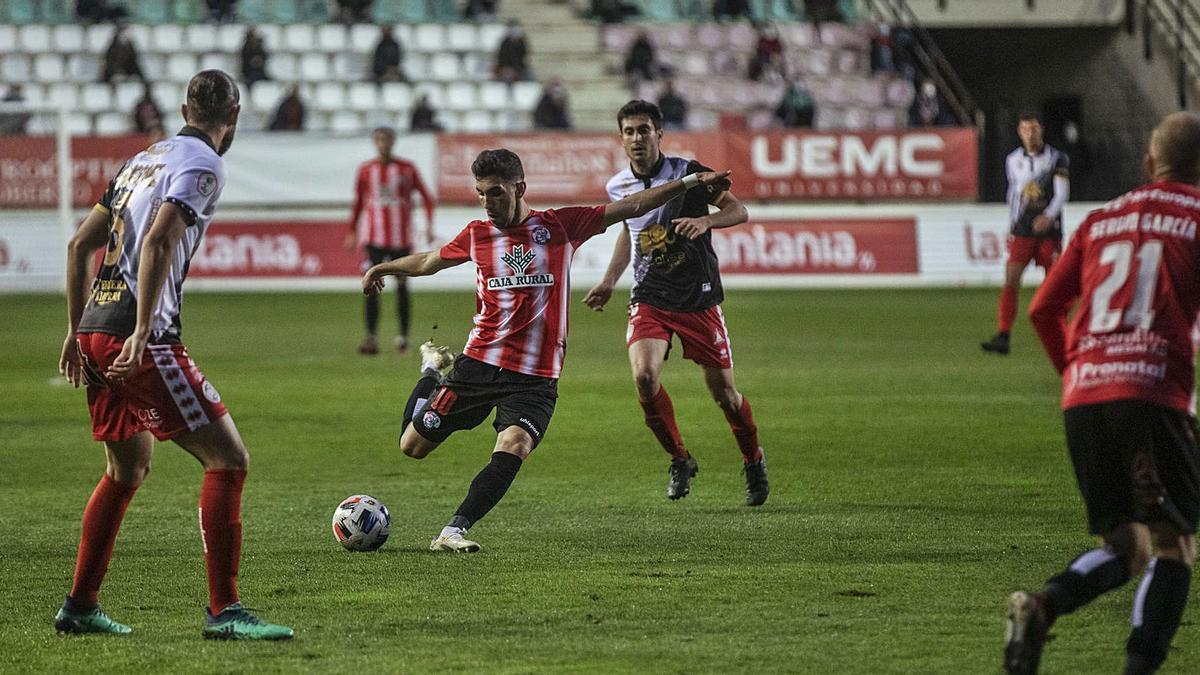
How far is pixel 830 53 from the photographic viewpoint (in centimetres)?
3259

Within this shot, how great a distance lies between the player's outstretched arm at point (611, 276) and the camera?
29.1 feet

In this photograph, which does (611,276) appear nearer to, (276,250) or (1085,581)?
(1085,581)

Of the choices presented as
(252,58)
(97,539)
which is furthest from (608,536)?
(252,58)

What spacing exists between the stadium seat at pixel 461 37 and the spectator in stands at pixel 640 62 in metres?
2.84

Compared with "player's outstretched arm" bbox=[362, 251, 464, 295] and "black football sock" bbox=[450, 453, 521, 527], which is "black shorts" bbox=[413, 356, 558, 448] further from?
"player's outstretched arm" bbox=[362, 251, 464, 295]

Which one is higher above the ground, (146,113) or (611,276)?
(611,276)

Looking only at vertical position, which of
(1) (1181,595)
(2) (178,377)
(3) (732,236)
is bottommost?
(3) (732,236)

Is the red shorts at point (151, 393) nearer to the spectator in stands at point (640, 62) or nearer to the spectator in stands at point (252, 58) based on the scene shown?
the spectator in stands at point (252, 58)

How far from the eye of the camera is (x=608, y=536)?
789 centimetres

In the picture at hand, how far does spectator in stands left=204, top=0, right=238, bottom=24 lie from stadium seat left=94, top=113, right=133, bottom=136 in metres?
2.87

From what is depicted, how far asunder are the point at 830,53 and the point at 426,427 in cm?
2600

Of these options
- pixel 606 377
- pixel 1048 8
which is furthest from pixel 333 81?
pixel 606 377

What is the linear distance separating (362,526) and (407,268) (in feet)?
3.66

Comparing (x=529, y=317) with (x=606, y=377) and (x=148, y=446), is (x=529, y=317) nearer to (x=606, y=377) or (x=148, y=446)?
(x=148, y=446)
